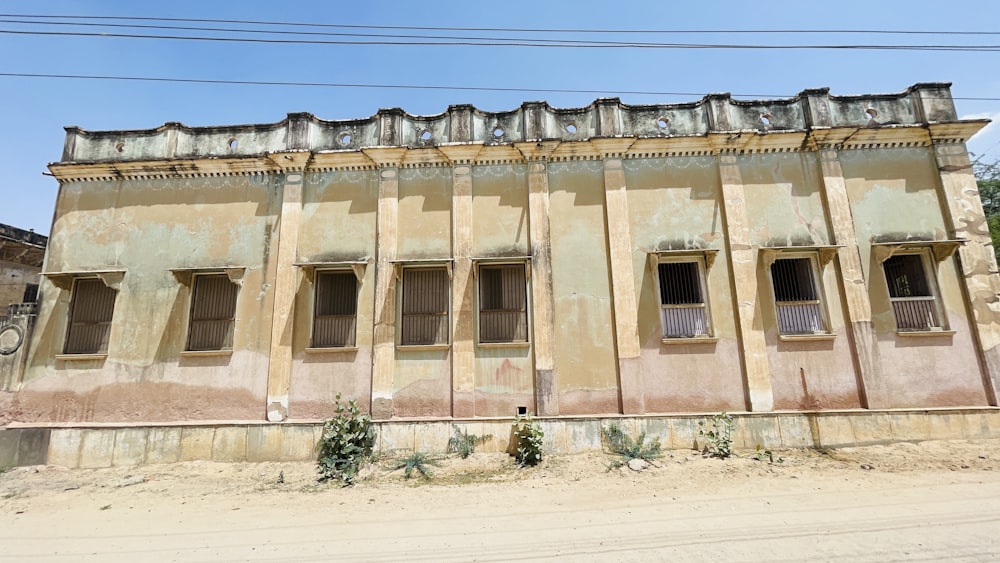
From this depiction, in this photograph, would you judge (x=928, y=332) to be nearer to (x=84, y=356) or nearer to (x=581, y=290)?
(x=581, y=290)

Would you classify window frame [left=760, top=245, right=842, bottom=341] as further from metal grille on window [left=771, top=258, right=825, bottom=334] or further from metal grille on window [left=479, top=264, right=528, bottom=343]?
metal grille on window [left=479, top=264, right=528, bottom=343]

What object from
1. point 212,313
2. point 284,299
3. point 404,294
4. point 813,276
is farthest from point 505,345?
point 813,276

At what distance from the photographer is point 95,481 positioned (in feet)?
25.5

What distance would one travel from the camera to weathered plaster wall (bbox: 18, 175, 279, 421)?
880 cm

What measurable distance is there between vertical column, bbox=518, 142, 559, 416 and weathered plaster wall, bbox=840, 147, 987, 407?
585 centimetres

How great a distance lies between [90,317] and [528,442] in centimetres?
898

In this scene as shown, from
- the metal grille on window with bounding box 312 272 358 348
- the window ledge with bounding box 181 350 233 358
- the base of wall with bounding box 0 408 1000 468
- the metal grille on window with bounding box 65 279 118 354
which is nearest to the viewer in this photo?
the base of wall with bounding box 0 408 1000 468

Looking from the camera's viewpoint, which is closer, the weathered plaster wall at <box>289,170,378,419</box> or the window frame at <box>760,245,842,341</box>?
the window frame at <box>760,245,842,341</box>

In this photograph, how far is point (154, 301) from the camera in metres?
9.23

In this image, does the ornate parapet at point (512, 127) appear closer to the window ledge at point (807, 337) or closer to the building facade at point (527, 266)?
the building facade at point (527, 266)

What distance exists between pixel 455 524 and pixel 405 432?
110 inches

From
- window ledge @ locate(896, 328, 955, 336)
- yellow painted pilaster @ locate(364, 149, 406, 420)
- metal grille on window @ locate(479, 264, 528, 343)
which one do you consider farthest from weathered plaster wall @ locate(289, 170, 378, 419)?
window ledge @ locate(896, 328, 955, 336)

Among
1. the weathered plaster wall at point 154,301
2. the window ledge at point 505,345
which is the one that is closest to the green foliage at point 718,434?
the window ledge at point 505,345

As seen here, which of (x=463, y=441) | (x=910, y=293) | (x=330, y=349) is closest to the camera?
(x=463, y=441)
